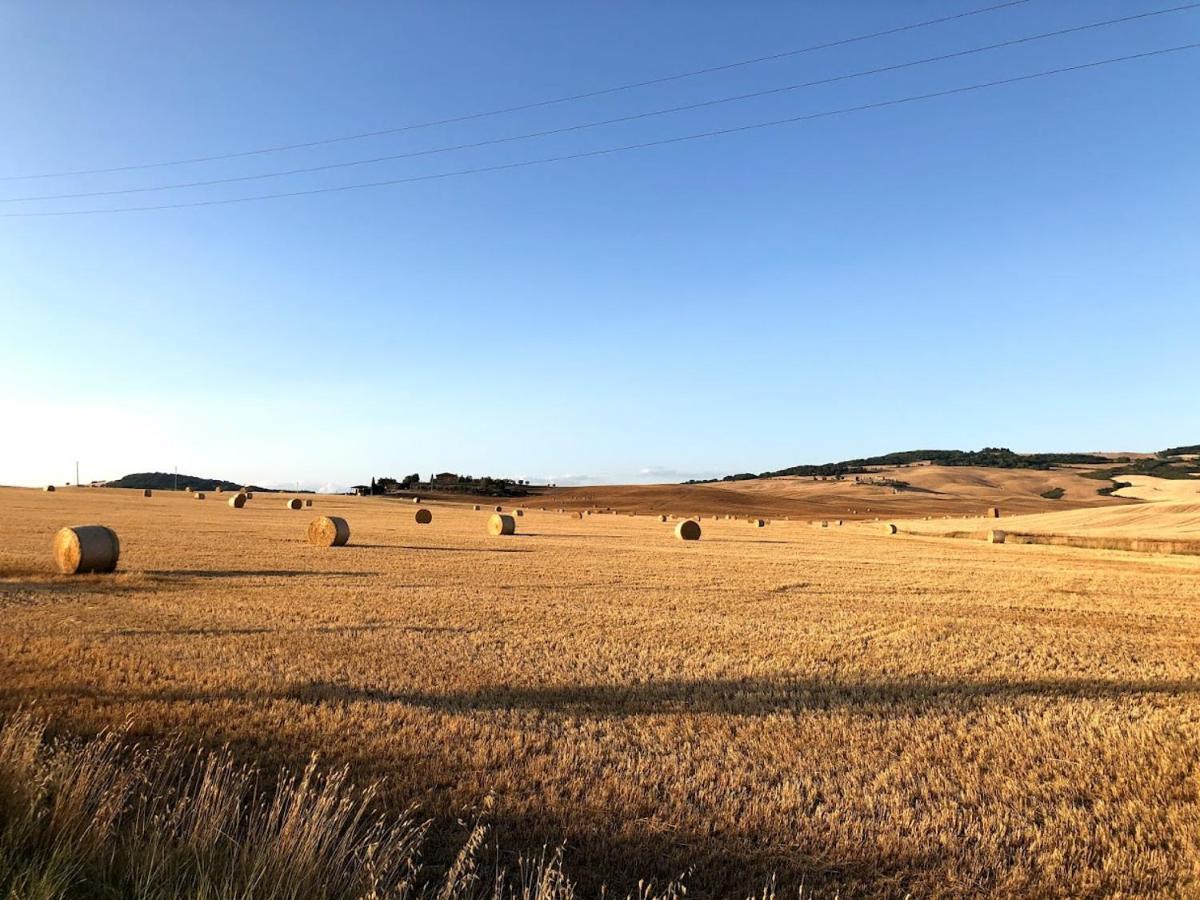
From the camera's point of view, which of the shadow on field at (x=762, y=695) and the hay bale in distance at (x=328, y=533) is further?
the hay bale in distance at (x=328, y=533)

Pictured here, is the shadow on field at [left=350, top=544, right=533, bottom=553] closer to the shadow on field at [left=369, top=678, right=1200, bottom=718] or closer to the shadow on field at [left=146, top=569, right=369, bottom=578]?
the shadow on field at [left=146, top=569, right=369, bottom=578]

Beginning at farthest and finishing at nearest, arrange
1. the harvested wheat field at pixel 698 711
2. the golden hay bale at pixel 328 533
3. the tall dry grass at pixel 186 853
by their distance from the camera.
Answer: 1. the golden hay bale at pixel 328 533
2. the harvested wheat field at pixel 698 711
3. the tall dry grass at pixel 186 853

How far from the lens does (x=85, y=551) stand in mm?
18688

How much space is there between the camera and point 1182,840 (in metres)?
5.51

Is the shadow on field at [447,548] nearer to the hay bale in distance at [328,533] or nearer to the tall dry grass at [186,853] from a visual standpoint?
the hay bale in distance at [328,533]

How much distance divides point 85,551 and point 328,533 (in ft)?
37.1

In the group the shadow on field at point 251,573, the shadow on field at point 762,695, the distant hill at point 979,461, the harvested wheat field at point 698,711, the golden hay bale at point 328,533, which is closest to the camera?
the harvested wheat field at point 698,711

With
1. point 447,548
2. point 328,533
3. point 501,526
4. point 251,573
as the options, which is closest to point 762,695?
point 251,573

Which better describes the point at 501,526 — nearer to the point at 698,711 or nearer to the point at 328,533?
the point at 328,533

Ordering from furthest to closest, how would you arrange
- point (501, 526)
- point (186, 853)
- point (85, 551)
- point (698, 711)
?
1. point (501, 526)
2. point (85, 551)
3. point (698, 711)
4. point (186, 853)

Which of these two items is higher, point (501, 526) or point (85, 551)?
point (85, 551)

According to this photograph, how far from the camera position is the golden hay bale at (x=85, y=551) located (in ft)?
61.2

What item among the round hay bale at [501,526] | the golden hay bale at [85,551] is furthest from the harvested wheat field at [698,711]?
the round hay bale at [501,526]

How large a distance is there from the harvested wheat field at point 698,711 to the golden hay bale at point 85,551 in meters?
0.52
